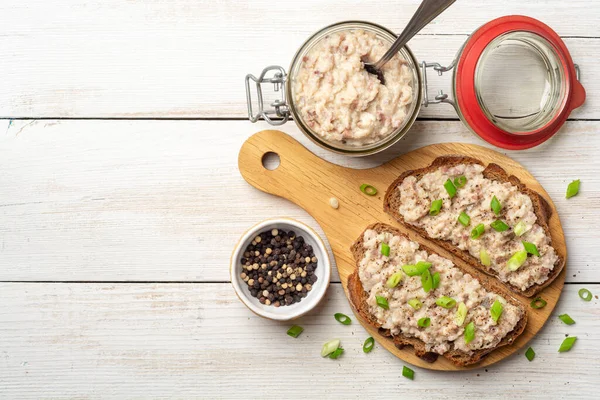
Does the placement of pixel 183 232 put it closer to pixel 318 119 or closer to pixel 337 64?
pixel 318 119

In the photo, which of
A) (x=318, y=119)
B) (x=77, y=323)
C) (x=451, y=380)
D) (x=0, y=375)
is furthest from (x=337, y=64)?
(x=0, y=375)

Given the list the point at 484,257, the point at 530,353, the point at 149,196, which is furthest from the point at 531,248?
the point at 149,196

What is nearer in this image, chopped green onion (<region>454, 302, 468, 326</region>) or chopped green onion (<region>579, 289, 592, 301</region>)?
chopped green onion (<region>454, 302, 468, 326</region>)

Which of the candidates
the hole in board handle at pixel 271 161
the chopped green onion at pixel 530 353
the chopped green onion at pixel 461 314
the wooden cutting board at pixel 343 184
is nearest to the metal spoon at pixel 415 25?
the wooden cutting board at pixel 343 184

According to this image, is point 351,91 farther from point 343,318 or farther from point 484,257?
point 343,318

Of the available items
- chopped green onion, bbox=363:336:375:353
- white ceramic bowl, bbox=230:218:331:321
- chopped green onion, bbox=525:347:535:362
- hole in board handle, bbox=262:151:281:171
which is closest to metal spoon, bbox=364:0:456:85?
hole in board handle, bbox=262:151:281:171

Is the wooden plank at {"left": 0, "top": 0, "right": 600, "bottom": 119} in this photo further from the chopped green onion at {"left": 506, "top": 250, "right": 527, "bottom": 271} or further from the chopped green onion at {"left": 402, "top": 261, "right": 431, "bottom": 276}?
the chopped green onion at {"left": 402, "top": 261, "right": 431, "bottom": 276}

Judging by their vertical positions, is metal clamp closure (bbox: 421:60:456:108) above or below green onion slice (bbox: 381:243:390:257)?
above
